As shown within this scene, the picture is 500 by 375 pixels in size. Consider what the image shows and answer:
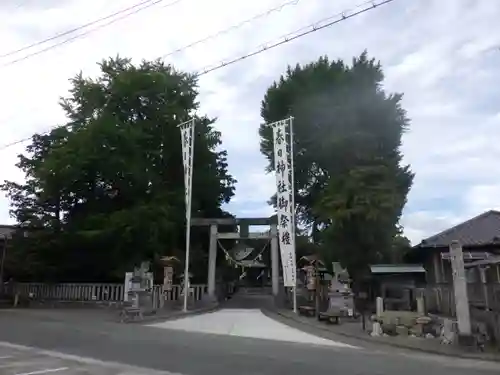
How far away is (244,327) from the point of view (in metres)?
15.6

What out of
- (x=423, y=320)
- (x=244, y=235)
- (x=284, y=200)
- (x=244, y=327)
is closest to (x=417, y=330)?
(x=423, y=320)

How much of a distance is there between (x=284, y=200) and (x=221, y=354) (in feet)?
40.6

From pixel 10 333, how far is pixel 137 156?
1440cm

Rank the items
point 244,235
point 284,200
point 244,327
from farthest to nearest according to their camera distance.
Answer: point 244,235 → point 284,200 → point 244,327

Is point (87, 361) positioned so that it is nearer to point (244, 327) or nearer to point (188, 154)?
point (244, 327)

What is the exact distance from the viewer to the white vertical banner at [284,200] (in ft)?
68.1

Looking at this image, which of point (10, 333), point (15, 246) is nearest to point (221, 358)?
point (10, 333)

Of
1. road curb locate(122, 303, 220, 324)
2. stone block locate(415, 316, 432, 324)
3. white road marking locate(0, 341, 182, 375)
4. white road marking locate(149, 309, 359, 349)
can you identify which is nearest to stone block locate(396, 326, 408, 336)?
stone block locate(415, 316, 432, 324)

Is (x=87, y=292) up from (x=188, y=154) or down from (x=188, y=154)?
down

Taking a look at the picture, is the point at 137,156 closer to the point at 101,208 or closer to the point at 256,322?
the point at 101,208

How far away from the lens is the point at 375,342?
12328 millimetres

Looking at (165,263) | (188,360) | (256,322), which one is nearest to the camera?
(188,360)

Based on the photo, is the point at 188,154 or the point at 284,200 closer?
the point at 284,200

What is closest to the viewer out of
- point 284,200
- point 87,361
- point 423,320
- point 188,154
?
point 87,361
